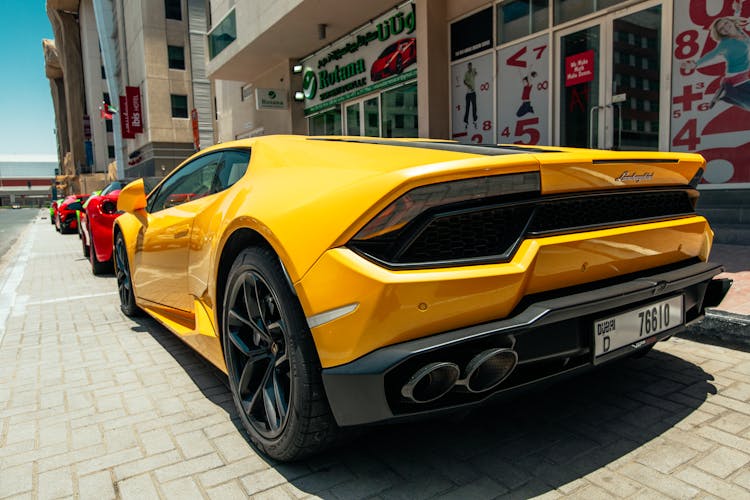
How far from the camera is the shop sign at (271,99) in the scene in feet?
48.9

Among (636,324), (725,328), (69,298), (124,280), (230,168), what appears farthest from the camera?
(69,298)

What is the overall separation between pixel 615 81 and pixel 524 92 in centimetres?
164

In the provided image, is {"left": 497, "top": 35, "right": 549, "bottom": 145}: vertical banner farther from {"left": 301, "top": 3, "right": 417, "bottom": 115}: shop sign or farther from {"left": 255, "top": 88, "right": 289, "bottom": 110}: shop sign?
{"left": 255, "top": 88, "right": 289, "bottom": 110}: shop sign

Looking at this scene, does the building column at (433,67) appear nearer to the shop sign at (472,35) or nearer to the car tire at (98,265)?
the shop sign at (472,35)

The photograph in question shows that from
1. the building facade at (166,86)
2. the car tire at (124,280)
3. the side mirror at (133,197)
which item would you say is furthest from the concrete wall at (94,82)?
the side mirror at (133,197)

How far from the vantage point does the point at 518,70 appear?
886 centimetres

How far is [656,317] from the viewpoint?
2.19 meters

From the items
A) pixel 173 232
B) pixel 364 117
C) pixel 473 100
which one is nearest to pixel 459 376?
pixel 173 232

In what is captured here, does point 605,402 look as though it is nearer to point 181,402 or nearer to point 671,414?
point 671,414

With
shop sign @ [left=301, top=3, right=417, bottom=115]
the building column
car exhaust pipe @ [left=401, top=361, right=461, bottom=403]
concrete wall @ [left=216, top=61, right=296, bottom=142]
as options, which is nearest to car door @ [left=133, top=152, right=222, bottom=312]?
car exhaust pipe @ [left=401, top=361, right=461, bottom=403]

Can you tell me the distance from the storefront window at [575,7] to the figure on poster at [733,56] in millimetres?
1401

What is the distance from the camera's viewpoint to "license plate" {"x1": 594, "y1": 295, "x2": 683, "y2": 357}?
1.98m

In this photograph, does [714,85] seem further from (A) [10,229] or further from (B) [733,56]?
(A) [10,229]

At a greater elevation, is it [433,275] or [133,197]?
[133,197]
